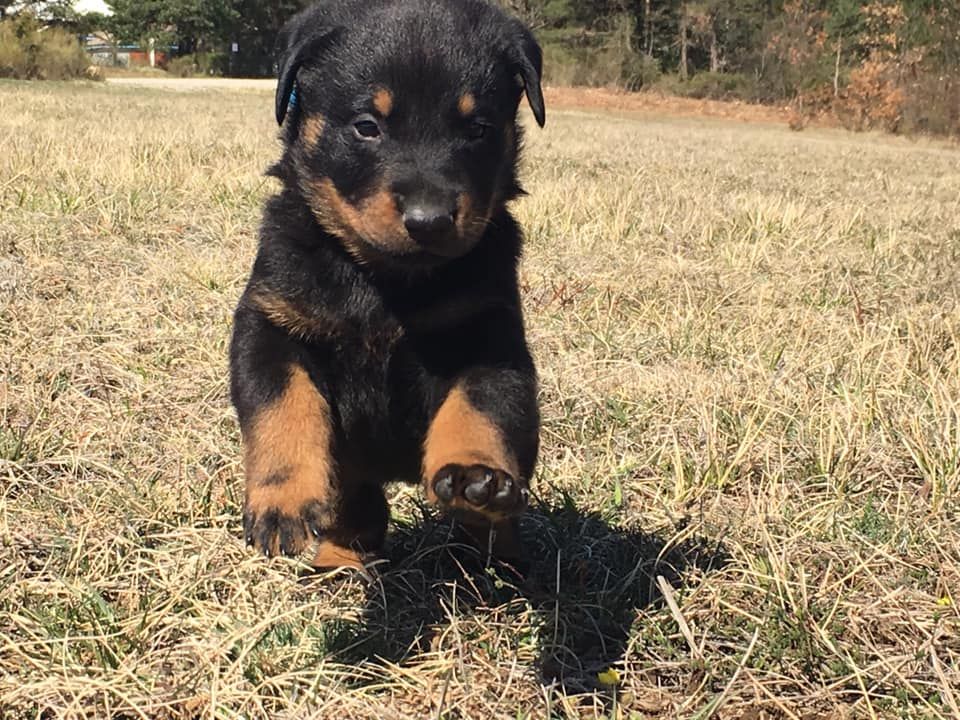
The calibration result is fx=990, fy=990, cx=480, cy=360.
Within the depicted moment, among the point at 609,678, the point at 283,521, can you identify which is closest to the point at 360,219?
the point at 283,521

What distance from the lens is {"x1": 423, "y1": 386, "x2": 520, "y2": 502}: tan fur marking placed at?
185cm

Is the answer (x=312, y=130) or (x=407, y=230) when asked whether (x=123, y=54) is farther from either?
(x=407, y=230)

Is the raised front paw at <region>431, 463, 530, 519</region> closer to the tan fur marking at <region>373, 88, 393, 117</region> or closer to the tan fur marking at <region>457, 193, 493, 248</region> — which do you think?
the tan fur marking at <region>457, 193, 493, 248</region>

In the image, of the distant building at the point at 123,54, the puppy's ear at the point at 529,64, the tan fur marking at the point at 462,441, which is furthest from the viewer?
the distant building at the point at 123,54

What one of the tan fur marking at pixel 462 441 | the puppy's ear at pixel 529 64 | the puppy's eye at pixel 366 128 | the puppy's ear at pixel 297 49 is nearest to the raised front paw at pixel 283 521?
the tan fur marking at pixel 462 441

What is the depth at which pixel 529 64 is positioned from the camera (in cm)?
258

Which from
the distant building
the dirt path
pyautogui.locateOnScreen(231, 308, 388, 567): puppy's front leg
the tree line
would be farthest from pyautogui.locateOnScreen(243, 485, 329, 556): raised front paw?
the distant building

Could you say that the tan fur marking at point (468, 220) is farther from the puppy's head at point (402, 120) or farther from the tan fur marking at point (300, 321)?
the tan fur marking at point (300, 321)

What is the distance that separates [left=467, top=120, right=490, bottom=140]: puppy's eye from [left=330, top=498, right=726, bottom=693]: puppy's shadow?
1.00m

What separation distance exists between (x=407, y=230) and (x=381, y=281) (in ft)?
0.82

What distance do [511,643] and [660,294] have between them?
2804 millimetres

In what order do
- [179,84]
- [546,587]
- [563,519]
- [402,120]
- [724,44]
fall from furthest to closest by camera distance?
[724,44]
[179,84]
[563,519]
[546,587]
[402,120]

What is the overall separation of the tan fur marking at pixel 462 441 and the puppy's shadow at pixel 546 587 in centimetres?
45

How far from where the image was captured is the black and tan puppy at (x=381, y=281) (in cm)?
202
